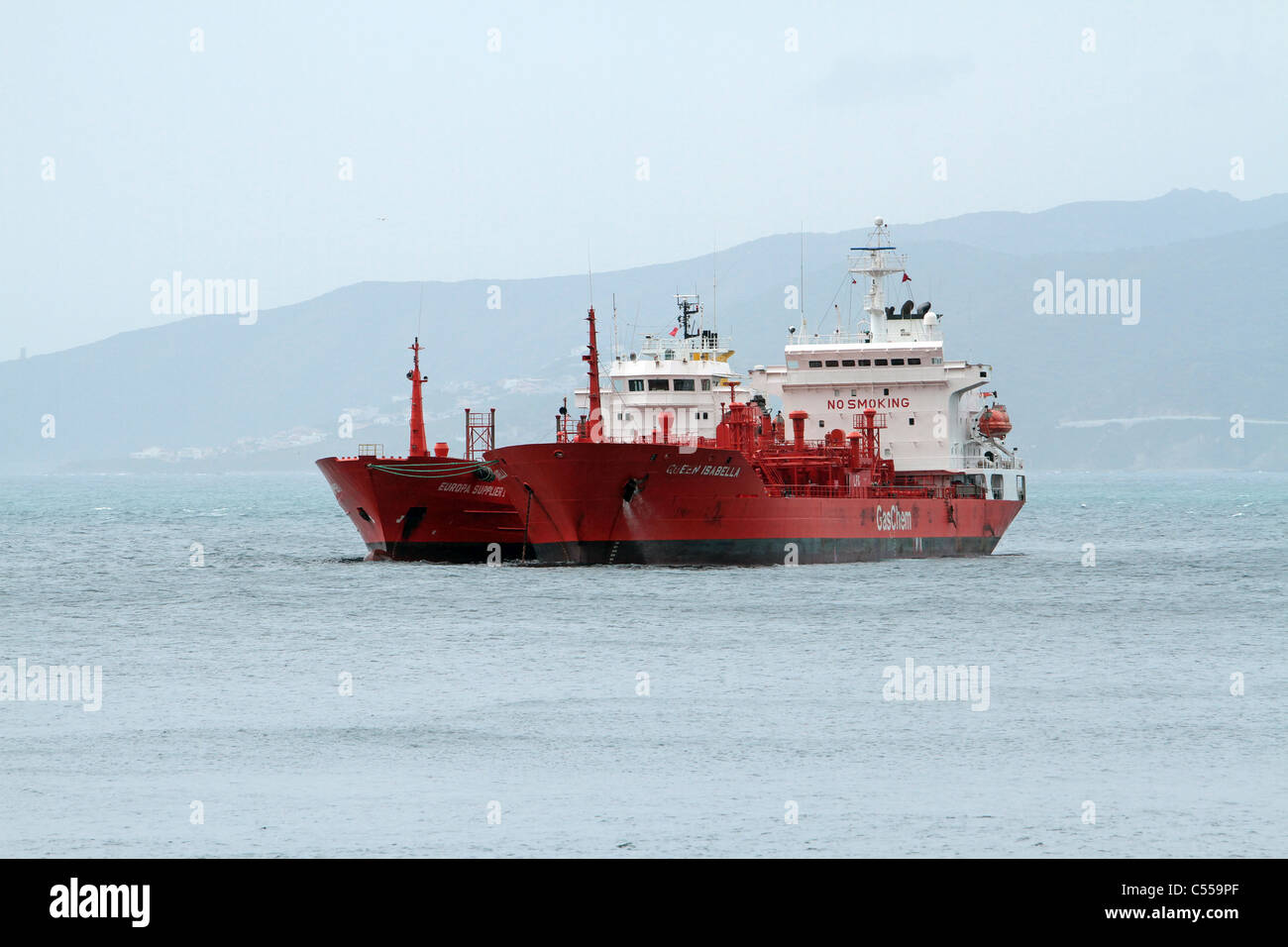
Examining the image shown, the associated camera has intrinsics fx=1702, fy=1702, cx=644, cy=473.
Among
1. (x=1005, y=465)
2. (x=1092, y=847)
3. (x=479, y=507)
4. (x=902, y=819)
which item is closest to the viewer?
(x=1092, y=847)

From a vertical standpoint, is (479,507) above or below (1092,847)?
above

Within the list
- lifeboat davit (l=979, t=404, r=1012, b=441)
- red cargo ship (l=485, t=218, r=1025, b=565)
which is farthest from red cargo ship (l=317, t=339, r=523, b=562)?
lifeboat davit (l=979, t=404, r=1012, b=441)

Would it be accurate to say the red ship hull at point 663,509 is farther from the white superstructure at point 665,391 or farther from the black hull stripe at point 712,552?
the white superstructure at point 665,391

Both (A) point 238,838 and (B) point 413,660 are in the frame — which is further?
(B) point 413,660

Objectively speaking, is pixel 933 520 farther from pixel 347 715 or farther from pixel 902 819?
pixel 902 819

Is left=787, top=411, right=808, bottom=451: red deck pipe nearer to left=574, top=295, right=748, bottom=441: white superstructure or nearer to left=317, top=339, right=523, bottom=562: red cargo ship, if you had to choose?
left=574, top=295, right=748, bottom=441: white superstructure

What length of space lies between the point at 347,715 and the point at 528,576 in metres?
23.7

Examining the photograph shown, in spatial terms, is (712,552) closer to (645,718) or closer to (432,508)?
(432,508)

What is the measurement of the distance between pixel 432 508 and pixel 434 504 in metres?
0.22

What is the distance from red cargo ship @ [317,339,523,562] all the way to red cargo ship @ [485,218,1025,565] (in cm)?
225

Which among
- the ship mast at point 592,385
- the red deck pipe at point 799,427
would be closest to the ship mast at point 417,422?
the ship mast at point 592,385
